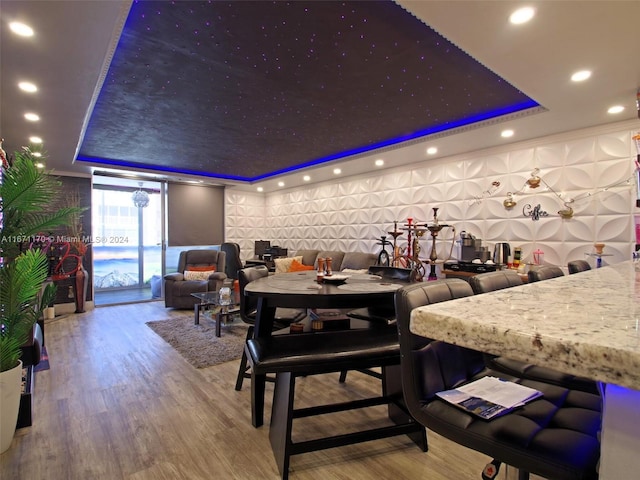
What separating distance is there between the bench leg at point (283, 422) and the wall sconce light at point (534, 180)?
3701mm

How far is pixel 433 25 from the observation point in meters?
1.96

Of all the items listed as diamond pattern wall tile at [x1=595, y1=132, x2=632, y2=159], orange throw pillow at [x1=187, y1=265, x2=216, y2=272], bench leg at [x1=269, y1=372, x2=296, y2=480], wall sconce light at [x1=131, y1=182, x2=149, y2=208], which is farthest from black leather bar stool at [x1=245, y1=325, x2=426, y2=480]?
wall sconce light at [x1=131, y1=182, x2=149, y2=208]

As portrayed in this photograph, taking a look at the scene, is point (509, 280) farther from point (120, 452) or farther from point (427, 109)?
point (427, 109)

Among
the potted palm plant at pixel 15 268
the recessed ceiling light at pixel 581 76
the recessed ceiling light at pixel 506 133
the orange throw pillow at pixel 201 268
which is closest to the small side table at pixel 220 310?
the orange throw pillow at pixel 201 268

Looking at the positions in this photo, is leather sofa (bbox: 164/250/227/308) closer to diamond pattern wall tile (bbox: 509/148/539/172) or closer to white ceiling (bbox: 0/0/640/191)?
white ceiling (bbox: 0/0/640/191)

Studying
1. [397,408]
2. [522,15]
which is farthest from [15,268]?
[522,15]

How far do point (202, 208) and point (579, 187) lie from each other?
668cm

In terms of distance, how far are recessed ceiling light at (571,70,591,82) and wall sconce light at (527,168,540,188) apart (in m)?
1.54

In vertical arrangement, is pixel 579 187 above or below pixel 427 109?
below

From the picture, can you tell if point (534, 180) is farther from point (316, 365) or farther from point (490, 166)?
point (316, 365)

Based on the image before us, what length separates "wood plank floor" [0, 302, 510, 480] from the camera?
1.80 meters

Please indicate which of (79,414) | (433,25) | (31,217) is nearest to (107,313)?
(79,414)

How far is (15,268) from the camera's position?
1985 mm

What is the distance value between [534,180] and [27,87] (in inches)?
198
